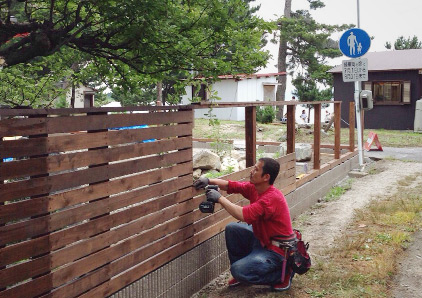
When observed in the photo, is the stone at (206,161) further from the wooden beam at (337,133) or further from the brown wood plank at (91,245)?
the brown wood plank at (91,245)

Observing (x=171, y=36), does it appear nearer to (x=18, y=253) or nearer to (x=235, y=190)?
(x=235, y=190)

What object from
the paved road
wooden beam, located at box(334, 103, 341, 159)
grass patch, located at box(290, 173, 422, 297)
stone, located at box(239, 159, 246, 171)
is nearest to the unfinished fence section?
grass patch, located at box(290, 173, 422, 297)

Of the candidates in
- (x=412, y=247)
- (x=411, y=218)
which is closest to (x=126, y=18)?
(x=412, y=247)

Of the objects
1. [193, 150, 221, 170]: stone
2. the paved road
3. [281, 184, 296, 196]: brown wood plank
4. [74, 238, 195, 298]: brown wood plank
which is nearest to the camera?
[74, 238, 195, 298]: brown wood plank

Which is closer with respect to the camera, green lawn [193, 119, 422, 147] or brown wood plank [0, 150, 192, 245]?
brown wood plank [0, 150, 192, 245]

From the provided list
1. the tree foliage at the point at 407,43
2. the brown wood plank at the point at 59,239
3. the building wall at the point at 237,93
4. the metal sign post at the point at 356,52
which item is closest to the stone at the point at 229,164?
the metal sign post at the point at 356,52

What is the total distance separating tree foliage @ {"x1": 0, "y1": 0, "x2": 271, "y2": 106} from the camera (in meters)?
4.62

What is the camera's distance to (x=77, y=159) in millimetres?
3635

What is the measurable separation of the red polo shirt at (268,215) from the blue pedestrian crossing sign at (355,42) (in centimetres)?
784

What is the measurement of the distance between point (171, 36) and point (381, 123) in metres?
24.3

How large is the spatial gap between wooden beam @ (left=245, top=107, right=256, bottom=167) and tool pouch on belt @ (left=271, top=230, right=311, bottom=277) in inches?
75.4

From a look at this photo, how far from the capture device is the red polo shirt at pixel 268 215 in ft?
15.7

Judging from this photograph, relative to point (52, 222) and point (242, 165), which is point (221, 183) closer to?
point (52, 222)

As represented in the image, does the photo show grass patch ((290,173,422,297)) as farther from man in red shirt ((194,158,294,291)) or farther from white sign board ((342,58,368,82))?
white sign board ((342,58,368,82))
